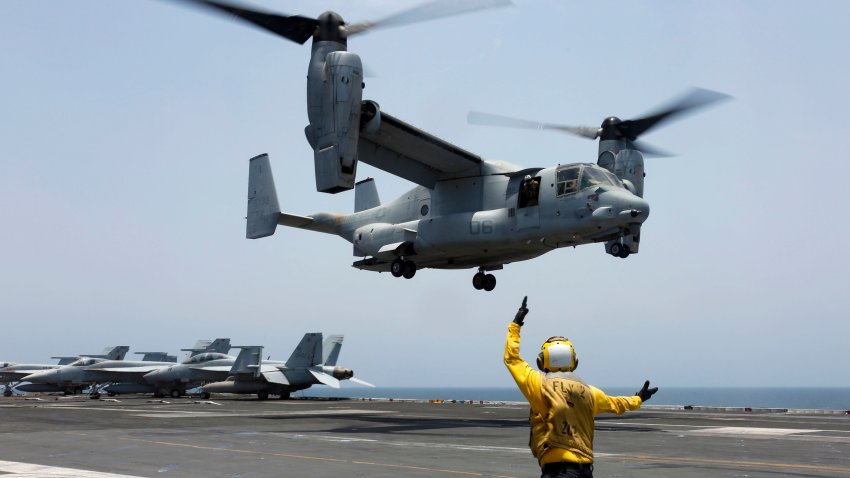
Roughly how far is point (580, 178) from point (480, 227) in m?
4.65

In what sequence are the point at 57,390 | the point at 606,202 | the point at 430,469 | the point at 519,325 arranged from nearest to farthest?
1. the point at 519,325
2. the point at 430,469
3. the point at 606,202
4. the point at 57,390

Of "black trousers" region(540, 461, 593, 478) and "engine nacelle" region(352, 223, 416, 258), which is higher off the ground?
"engine nacelle" region(352, 223, 416, 258)

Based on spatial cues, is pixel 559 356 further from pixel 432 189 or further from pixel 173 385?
pixel 173 385

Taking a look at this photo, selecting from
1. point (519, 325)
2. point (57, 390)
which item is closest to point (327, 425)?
point (519, 325)

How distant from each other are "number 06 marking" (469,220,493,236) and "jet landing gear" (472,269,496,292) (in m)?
4.68

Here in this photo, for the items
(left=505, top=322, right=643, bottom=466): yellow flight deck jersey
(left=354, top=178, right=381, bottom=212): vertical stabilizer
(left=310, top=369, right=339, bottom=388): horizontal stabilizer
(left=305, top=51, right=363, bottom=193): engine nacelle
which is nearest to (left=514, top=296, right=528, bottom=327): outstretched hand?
(left=505, top=322, right=643, bottom=466): yellow flight deck jersey

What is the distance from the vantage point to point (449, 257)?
1374 inches

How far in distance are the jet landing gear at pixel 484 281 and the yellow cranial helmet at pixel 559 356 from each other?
30239mm

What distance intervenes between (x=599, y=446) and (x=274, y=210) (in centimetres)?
2135

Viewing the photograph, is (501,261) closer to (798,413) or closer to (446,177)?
(446,177)

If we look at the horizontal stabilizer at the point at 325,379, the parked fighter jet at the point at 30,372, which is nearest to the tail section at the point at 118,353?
the parked fighter jet at the point at 30,372

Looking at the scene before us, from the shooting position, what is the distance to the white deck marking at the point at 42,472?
13.3 metres

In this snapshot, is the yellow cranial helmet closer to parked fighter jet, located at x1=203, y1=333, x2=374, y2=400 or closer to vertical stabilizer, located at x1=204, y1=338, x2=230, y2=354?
parked fighter jet, located at x1=203, y1=333, x2=374, y2=400

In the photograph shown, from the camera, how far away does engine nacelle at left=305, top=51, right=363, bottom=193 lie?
2719 centimetres
